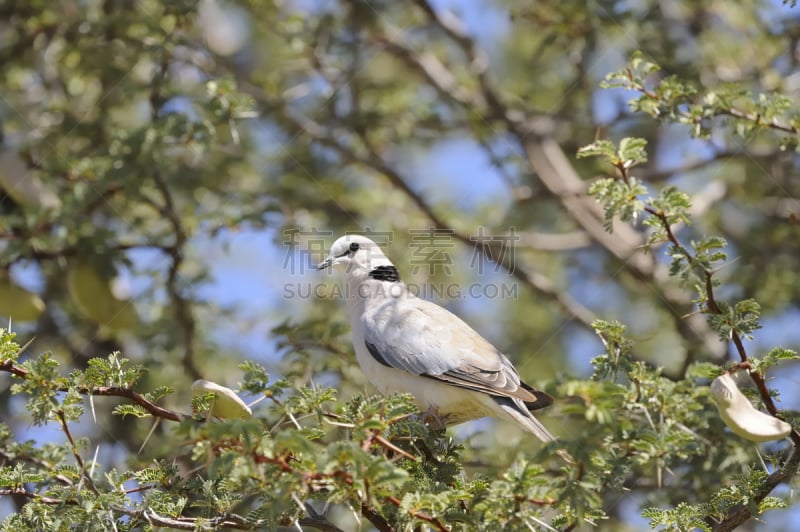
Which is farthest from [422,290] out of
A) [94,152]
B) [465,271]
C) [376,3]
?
[94,152]

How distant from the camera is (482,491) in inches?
122

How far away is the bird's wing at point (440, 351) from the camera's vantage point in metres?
4.40

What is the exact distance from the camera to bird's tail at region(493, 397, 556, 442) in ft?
14.0

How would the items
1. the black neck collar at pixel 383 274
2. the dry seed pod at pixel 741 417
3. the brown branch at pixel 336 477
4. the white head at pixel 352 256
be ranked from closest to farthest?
the brown branch at pixel 336 477 < the dry seed pod at pixel 741 417 < the black neck collar at pixel 383 274 < the white head at pixel 352 256

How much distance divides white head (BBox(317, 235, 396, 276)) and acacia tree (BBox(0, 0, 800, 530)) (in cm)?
46

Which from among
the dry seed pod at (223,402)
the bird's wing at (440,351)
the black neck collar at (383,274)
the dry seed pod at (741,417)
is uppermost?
the dry seed pod at (741,417)

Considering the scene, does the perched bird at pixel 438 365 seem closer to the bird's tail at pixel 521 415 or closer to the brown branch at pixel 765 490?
the bird's tail at pixel 521 415

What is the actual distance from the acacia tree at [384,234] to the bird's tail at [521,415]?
0.23 metres

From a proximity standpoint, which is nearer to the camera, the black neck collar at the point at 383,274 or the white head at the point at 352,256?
the black neck collar at the point at 383,274

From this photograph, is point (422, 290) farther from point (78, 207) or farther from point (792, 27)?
point (792, 27)

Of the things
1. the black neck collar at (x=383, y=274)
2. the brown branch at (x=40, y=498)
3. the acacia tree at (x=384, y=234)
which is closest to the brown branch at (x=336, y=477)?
the acacia tree at (x=384, y=234)

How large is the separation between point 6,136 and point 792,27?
5631 mm

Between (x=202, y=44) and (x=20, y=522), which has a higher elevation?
(x=202, y=44)

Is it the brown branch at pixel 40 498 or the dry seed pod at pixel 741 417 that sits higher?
the dry seed pod at pixel 741 417
